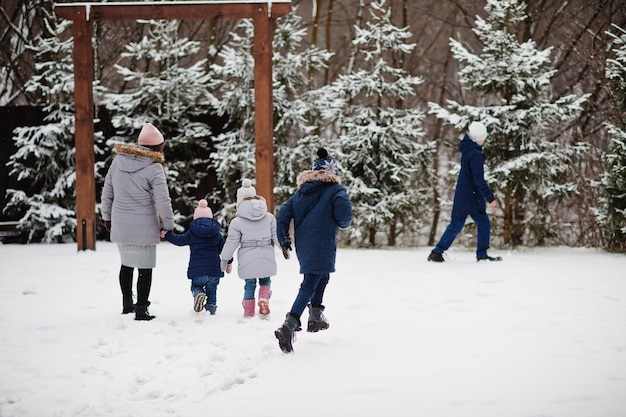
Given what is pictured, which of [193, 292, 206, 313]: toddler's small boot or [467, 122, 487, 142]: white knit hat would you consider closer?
[193, 292, 206, 313]: toddler's small boot

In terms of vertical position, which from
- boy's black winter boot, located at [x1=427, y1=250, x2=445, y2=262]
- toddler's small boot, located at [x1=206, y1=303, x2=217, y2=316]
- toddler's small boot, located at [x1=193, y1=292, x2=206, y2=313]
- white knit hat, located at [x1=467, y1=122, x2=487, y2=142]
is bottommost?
toddler's small boot, located at [x1=206, y1=303, x2=217, y2=316]

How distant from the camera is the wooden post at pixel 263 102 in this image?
991 cm

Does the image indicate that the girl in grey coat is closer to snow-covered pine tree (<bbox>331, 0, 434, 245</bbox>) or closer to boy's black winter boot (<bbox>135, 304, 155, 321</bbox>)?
boy's black winter boot (<bbox>135, 304, 155, 321</bbox>)

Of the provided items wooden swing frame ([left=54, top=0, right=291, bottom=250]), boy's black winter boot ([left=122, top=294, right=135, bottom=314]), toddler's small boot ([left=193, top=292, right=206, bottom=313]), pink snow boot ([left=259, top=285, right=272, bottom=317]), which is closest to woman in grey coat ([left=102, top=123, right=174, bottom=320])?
boy's black winter boot ([left=122, top=294, right=135, bottom=314])

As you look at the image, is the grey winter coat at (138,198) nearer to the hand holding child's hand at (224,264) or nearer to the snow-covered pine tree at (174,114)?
the hand holding child's hand at (224,264)

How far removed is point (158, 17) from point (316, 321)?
634 centimetres

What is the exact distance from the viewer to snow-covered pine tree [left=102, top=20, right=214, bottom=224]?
12688mm

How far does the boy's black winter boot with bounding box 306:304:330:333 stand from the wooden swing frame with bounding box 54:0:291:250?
4.37 m

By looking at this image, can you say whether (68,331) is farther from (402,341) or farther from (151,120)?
(151,120)

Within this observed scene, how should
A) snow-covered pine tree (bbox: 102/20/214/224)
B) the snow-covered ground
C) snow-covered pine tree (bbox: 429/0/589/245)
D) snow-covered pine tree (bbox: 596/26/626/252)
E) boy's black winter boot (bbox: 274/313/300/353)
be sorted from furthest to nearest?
snow-covered pine tree (bbox: 102/20/214/224), snow-covered pine tree (bbox: 429/0/589/245), snow-covered pine tree (bbox: 596/26/626/252), boy's black winter boot (bbox: 274/313/300/353), the snow-covered ground

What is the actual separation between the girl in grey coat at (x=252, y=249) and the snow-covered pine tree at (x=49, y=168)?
7015 millimetres

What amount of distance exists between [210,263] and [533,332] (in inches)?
113

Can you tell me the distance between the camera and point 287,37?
504 inches

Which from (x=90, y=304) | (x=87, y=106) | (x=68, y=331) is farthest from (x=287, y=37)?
(x=68, y=331)
